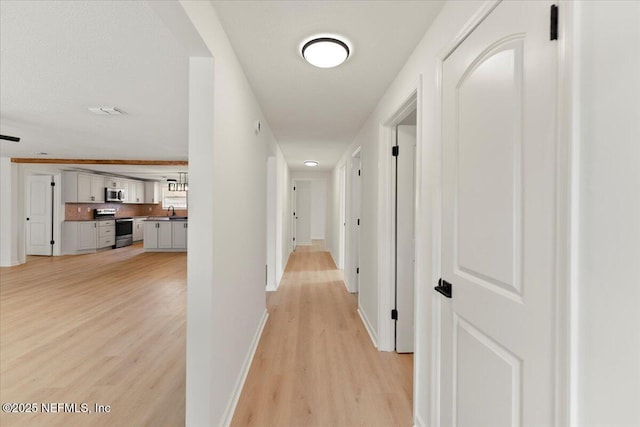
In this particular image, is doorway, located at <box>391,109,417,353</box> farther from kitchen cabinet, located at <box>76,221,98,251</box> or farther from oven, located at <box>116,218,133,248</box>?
oven, located at <box>116,218,133,248</box>

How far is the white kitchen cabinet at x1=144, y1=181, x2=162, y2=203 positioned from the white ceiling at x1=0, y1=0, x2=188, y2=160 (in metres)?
6.42

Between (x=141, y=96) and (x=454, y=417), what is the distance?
331 centimetres

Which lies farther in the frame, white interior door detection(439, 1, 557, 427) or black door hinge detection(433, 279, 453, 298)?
black door hinge detection(433, 279, 453, 298)

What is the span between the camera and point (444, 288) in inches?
52.7

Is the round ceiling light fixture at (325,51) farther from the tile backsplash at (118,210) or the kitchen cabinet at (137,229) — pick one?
the kitchen cabinet at (137,229)

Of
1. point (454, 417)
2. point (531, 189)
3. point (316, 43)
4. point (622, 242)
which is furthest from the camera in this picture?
point (316, 43)

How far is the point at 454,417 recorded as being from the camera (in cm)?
126

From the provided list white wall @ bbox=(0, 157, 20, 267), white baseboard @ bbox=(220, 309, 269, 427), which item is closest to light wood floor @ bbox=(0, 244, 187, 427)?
white baseboard @ bbox=(220, 309, 269, 427)

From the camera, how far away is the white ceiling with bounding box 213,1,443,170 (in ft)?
4.74

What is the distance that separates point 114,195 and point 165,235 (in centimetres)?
216

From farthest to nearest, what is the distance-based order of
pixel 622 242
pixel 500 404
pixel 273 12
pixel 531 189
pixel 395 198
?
pixel 395 198
pixel 273 12
pixel 500 404
pixel 531 189
pixel 622 242

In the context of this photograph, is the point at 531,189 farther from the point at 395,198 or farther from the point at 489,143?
the point at 395,198

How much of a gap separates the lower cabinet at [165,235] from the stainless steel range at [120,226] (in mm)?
1443

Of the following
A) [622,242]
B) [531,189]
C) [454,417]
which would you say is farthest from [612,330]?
[454,417]
